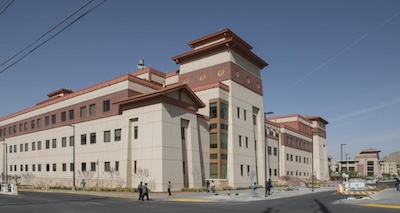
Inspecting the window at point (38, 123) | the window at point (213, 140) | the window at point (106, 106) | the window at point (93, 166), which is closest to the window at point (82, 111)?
the window at point (106, 106)

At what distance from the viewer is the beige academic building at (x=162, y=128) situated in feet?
151

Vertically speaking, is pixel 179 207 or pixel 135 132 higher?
pixel 135 132

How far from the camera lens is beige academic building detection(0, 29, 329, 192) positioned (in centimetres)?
4597

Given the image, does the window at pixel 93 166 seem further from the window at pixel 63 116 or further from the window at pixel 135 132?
the window at pixel 63 116

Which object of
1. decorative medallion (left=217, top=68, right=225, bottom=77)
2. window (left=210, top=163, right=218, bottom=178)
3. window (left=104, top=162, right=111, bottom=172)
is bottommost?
window (left=210, top=163, right=218, bottom=178)

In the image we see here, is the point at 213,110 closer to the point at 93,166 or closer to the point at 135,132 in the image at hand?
the point at 135,132

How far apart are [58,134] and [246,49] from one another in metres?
36.2

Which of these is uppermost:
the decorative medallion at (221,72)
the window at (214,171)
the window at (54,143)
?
the decorative medallion at (221,72)

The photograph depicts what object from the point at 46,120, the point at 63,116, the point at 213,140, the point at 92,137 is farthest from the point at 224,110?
the point at 46,120

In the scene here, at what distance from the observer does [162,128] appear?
44156 mm

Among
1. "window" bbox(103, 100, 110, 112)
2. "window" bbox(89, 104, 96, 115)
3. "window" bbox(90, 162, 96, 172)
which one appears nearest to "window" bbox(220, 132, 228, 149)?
"window" bbox(103, 100, 110, 112)

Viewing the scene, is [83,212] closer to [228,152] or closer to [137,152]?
[137,152]

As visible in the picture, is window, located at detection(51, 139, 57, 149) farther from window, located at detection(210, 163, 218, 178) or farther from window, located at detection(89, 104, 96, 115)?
window, located at detection(210, 163, 218, 178)

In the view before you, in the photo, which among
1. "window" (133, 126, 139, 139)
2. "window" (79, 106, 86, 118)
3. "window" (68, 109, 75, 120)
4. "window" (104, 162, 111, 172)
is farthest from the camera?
"window" (68, 109, 75, 120)
